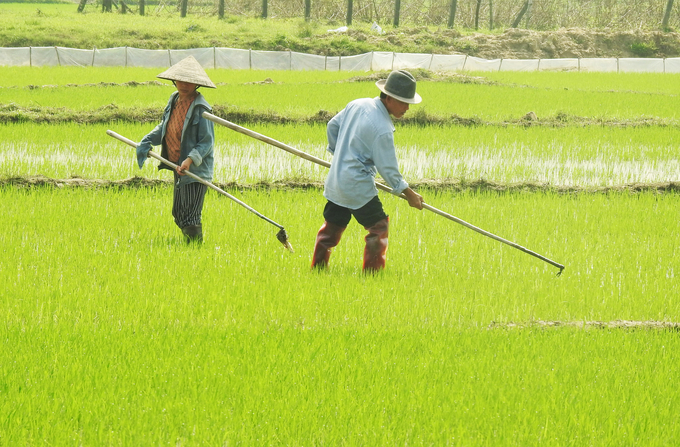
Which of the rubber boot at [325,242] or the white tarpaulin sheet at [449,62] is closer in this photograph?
the rubber boot at [325,242]

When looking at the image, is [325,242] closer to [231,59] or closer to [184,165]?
[184,165]

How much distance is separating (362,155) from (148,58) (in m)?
17.4

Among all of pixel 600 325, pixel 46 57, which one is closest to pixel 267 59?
pixel 46 57

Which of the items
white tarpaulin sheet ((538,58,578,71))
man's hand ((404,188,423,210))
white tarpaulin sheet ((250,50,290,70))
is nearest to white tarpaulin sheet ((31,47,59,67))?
white tarpaulin sheet ((250,50,290,70))

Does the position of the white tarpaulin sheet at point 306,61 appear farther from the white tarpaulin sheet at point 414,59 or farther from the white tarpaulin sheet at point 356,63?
the white tarpaulin sheet at point 414,59

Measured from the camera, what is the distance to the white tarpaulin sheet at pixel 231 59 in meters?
21.0

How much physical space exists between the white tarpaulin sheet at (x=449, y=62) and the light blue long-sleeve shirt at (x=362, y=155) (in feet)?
62.8

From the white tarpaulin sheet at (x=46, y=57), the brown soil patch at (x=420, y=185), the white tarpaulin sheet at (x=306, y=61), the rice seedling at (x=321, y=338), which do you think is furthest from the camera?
the white tarpaulin sheet at (x=306, y=61)

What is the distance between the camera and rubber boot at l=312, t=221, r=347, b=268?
14.8ft

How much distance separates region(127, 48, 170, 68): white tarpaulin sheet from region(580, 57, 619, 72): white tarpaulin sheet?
1296 centimetres

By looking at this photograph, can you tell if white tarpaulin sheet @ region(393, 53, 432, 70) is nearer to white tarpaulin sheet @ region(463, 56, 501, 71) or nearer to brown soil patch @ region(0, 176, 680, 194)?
white tarpaulin sheet @ region(463, 56, 501, 71)

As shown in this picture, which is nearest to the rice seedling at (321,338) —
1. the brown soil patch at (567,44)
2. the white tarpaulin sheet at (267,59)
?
the white tarpaulin sheet at (267,59)

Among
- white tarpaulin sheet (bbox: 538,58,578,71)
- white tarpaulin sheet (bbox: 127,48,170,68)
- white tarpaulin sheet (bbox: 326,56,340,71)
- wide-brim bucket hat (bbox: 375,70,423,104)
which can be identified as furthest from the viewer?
white tarpaulin sheet (bbox: 538,58,578,71)

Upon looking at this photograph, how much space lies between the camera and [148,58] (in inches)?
801
